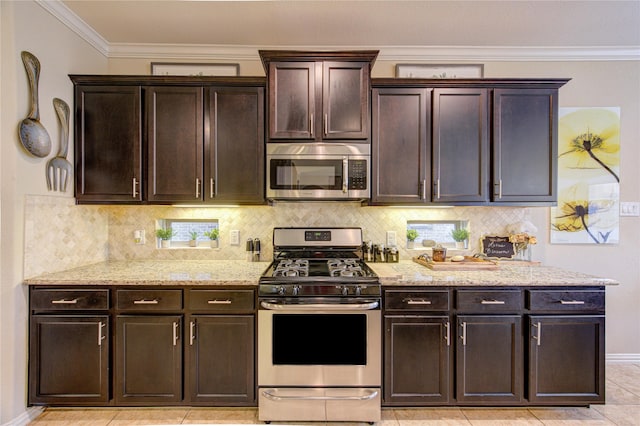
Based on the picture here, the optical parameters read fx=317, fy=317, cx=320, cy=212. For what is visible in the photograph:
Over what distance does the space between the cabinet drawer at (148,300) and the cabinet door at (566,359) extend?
7.67ft

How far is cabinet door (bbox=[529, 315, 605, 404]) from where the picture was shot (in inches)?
81.7

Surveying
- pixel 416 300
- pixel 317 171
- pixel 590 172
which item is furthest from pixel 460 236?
pixel 317 171

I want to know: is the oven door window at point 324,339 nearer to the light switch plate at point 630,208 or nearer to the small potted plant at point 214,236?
the small potted plant at point 214,236

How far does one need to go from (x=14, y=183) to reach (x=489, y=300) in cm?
309

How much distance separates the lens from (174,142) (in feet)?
8.01

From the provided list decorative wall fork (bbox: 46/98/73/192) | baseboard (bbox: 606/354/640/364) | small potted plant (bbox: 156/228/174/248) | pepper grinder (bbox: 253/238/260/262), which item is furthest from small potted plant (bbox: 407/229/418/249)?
decorative wall fork (bbox: 46/98/73/192)

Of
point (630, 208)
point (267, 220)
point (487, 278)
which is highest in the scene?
point (630, 208)

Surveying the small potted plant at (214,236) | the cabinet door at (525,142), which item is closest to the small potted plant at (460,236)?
the cabinet door at (525,142)

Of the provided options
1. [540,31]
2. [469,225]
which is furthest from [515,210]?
[540,31]

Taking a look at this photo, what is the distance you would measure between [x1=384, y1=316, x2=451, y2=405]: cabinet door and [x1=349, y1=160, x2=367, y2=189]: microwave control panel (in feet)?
3.19

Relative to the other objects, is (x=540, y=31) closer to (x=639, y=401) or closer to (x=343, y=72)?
(x=343, y=72)

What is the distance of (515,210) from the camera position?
2.84 metres

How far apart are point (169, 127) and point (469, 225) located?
8.71 ft

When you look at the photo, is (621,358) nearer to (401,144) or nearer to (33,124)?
(401,144)
